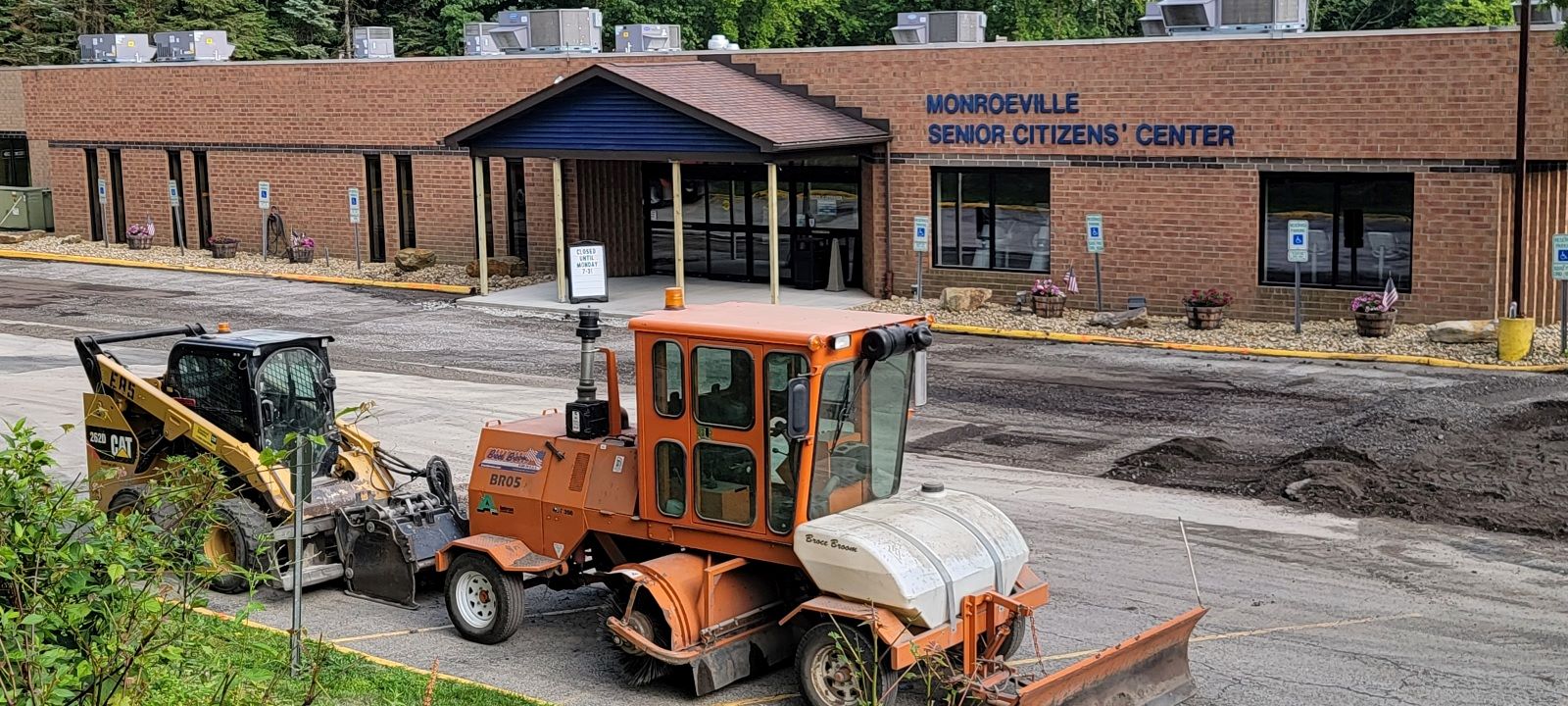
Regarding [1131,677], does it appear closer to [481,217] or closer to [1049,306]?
[1049,306]

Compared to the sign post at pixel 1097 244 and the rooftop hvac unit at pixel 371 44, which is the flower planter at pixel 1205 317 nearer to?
the sign post at pixel 1097 244

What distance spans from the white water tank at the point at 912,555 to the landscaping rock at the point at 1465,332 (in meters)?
15.4

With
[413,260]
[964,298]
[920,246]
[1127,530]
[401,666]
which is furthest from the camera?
[413,260]

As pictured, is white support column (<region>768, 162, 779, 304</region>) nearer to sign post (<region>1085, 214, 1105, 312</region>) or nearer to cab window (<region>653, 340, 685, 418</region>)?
sign post (<region>1085, 214, 1105, 312</region>)

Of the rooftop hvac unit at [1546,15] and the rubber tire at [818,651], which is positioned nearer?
the rubber tire at [818,651]

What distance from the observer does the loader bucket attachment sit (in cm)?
951

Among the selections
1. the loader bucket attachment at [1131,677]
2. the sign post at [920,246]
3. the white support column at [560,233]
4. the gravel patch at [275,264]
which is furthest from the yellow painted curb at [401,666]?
the gravel patch at [275,264]

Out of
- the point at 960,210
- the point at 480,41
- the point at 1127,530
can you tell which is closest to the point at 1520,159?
the point at 960,210

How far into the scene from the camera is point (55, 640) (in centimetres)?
647

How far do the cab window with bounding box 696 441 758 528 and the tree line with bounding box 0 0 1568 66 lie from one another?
4633cm

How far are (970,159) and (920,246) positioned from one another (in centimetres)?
175

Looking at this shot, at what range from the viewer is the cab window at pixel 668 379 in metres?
10.8

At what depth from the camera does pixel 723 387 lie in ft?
34.9

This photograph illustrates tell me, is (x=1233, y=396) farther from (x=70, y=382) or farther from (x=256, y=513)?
(x=70, y=382)
